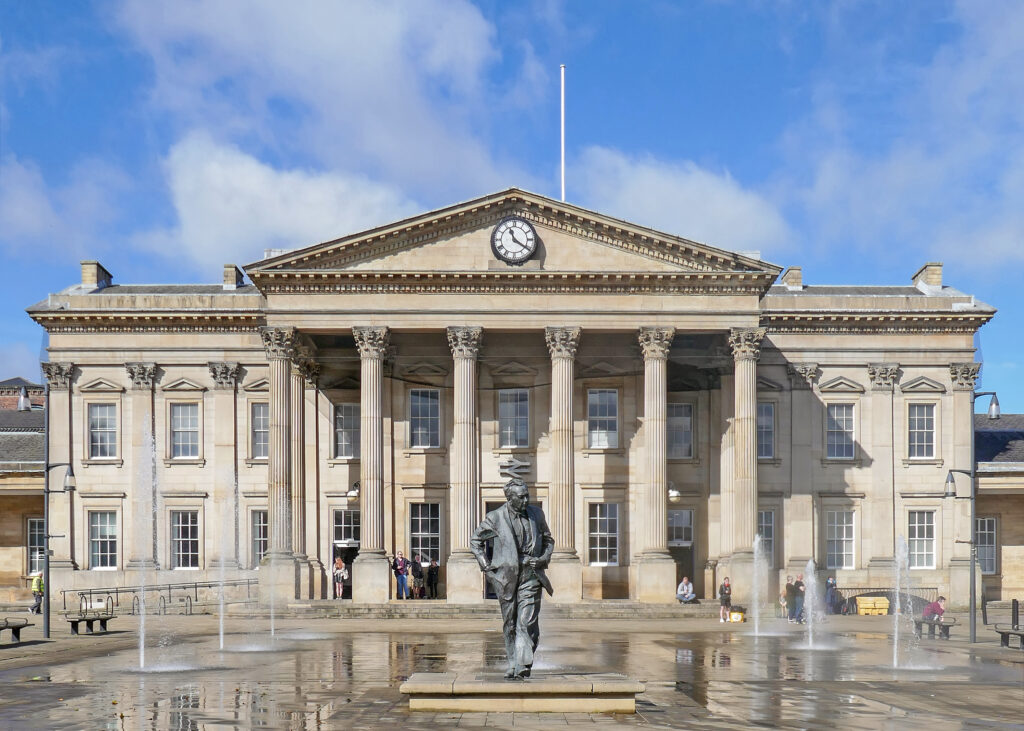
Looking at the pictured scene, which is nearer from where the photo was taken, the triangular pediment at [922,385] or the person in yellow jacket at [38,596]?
the person in yellow jacket at [38,596]

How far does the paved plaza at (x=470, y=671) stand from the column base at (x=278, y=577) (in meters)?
5.62

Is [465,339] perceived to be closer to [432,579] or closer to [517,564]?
[432,579]

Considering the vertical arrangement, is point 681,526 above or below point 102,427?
below

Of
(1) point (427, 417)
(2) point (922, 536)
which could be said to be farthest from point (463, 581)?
(2) point (922, 536)

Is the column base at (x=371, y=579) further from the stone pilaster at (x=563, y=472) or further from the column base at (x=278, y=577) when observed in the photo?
the stone pilaster at (x=563, y=472)

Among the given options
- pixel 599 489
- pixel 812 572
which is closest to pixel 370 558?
pixel 599 489

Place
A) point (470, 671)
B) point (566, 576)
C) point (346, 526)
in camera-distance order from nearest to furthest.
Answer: point (470, 671)
point (566, 576)
point (346, 526)

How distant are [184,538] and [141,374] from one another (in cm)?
696

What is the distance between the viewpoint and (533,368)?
46.6 m

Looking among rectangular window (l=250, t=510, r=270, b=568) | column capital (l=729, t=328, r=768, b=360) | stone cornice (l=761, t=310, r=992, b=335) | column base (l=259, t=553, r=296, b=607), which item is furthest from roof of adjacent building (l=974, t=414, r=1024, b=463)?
rectangular window (l=250, t=510, r=270, b=568)

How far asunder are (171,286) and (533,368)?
17.3m

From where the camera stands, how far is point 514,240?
4309 centimetres

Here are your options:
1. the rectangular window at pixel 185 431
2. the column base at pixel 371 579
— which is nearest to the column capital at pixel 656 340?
the column base at pixel 371 579

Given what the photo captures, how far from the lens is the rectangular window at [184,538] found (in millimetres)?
48344
